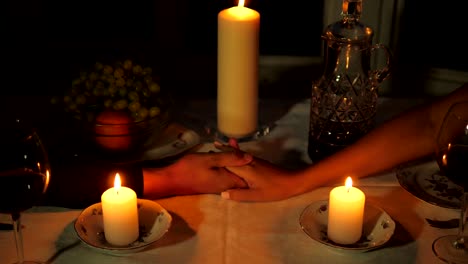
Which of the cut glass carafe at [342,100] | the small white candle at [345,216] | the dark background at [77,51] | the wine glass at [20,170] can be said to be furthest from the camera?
the dark background at [77,51]

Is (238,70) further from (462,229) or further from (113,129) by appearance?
(462,229)

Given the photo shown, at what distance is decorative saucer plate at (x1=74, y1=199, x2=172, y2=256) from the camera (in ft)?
3.03

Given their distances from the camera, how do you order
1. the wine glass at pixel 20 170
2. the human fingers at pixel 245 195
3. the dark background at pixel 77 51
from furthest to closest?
the dark background at pixel 77 51
the human fingers at pixel 245 195
the wine glass at pixel 20 170

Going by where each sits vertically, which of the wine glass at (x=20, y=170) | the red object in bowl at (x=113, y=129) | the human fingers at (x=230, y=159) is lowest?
the human fingers at (x=230, y=159)

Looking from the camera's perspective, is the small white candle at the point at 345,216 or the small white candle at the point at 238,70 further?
the small white candle at the point at 238,70

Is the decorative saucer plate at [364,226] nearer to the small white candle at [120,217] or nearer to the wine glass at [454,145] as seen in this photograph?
the wine glass at [454,145]

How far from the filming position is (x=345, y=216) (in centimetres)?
93

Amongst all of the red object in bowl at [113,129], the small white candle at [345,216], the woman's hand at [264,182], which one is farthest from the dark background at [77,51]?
the small white candle at [345,216]

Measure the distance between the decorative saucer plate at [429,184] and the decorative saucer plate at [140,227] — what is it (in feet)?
1.44

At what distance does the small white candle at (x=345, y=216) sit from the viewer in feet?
3.07

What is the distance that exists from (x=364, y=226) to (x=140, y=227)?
0.35 metres

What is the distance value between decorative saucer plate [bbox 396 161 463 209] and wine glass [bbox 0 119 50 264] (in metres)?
0.63

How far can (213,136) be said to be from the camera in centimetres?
135

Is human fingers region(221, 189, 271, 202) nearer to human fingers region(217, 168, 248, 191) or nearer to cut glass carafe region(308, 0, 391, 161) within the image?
human fingers region(217, 168, 248, 191)
